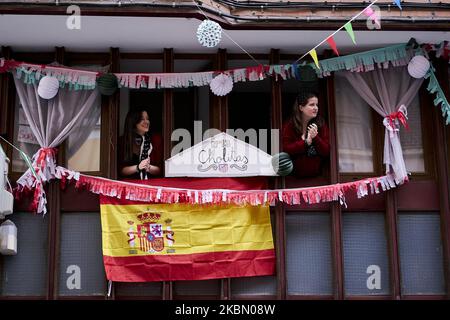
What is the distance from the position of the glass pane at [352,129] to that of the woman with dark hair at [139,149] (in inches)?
100

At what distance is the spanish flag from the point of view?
10492 millimetres

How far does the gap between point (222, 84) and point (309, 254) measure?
8.51 feet

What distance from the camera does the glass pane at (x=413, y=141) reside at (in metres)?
11.1

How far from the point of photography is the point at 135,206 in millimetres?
10672

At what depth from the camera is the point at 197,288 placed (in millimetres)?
10617

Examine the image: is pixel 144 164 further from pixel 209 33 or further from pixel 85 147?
pixel 209 33

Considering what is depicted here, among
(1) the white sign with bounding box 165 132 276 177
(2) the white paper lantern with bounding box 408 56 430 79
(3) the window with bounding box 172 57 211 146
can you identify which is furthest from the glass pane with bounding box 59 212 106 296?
(2) the white paper lantern with bounding box 408 56 430 79

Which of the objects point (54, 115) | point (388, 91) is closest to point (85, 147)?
point (54, 115)

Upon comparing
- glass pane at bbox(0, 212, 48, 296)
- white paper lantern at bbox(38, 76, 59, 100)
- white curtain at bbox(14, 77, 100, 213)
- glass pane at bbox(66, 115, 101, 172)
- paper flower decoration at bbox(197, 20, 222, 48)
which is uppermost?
paper flower decoration at bbox(197, 20, 222, 48)

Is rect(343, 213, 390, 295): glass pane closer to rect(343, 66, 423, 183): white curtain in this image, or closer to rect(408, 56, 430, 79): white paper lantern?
rect(343, 66, 423, 183): white curtain

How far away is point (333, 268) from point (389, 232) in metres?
0.89

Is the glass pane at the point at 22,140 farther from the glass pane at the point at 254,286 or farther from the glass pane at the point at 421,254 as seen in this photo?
the glass pane at the point at 421,254

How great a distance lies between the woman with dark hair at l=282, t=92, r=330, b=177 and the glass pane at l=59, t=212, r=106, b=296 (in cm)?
278

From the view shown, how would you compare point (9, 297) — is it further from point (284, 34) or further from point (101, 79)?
point (284, 34)
